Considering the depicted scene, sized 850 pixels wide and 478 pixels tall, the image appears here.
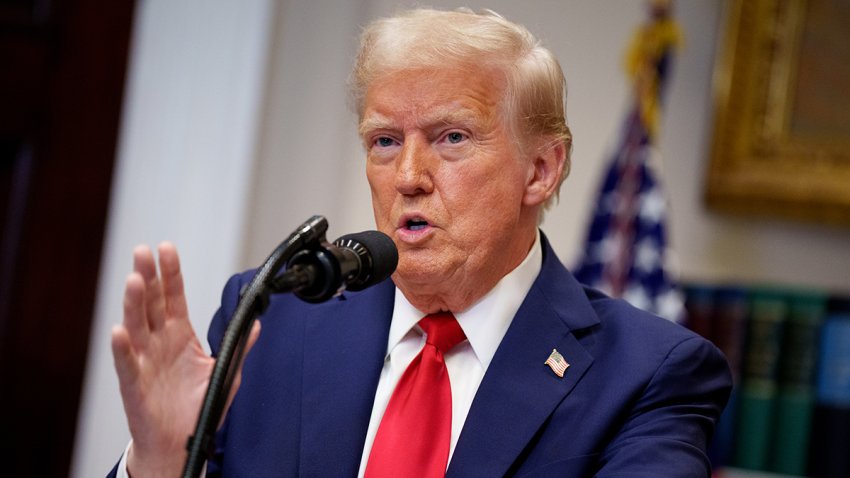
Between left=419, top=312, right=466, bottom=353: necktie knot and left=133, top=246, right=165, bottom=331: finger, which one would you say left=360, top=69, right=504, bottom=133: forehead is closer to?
left=419, top=312, right=466, bottom=353: necktie knot

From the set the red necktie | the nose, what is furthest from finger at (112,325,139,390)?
the nose

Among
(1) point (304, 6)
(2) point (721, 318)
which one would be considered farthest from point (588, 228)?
(1) point (304, 6)

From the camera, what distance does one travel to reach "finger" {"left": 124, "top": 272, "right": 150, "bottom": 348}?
1.54 meters

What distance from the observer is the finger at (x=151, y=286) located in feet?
5.01

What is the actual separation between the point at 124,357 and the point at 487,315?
2.67 feet

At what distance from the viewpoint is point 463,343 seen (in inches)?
85.1

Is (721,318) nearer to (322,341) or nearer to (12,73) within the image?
(322,341)

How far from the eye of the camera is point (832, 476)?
3.86 meters

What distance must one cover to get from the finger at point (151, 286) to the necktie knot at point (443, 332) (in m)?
0.65

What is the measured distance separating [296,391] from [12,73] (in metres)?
2.18

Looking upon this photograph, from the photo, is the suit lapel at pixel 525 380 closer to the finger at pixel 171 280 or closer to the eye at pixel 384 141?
the eye at pixel 384 141

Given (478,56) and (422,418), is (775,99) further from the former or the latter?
(422,418)

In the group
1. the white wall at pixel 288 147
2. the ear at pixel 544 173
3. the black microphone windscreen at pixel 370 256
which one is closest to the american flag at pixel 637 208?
the white wall at pixel 288 147

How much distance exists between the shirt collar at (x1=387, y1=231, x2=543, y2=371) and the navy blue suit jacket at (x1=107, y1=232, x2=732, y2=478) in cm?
3
